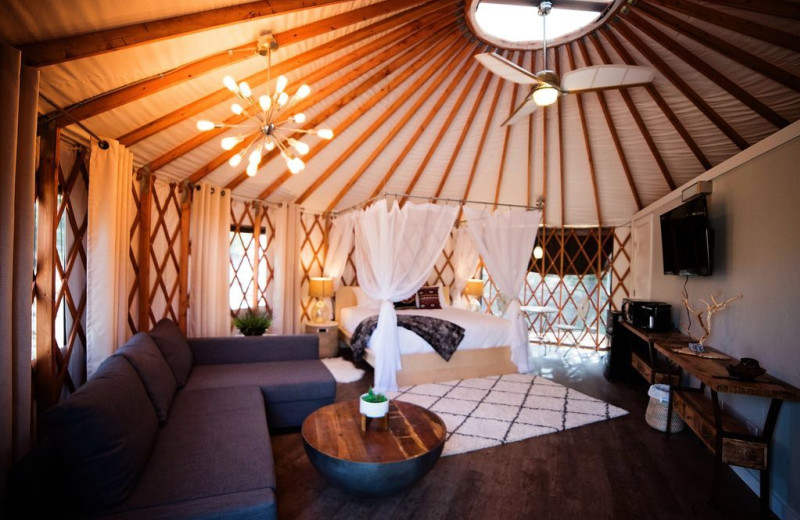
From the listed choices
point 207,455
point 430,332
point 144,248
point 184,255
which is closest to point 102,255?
point 144,248

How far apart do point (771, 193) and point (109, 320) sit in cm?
435

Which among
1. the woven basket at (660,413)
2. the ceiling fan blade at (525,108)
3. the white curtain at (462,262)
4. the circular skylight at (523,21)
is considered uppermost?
the circular skylight at (523,21)

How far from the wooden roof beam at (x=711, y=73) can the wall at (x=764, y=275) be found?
17.4 inches

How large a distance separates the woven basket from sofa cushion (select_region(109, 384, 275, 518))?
2.71 m

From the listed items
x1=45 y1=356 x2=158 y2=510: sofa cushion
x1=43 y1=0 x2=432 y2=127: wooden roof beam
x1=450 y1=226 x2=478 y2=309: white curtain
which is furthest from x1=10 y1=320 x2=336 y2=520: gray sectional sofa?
x1=450 y1=226 x2=478 y2=309: white curtain

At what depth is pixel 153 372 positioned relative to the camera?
2.07 m

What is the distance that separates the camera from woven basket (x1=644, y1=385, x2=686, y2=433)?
2.84m

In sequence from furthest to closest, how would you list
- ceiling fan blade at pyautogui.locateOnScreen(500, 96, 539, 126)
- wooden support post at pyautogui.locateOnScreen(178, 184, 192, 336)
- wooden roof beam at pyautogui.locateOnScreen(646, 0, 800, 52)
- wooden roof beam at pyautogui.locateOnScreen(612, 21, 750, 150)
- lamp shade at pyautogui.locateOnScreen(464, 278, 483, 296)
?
lamp shade at pyautogui.locateOnScreen(464, 278, 483, 296), wooden support post at pyautogui.locateOnScreen(178, 184, 192, 336), wooden roof beam at pyautogui.locateOnScreen(612, 21, 750, 150), ceiling fan blade at pyautogui.locateOnScreen(500, 96, 539, 126), wooden roof beam at pyautogui.locateOnScreen(646, 0, 800, 52)

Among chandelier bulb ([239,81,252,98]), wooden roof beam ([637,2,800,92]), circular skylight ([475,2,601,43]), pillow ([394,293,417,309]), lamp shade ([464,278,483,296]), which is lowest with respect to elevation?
pillow ([394,293,417,309])

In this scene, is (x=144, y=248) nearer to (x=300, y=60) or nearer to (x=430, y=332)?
(x=300, y=60)

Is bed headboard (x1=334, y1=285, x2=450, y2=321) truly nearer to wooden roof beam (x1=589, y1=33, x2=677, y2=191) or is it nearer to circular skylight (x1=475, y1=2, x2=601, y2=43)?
circular skylight (x1=475, y1=2, x2=601, y2=43)

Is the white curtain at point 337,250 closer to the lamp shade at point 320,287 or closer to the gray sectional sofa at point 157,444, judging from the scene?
the lamp shade at point 320,287

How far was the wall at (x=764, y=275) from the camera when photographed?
2.03 meters

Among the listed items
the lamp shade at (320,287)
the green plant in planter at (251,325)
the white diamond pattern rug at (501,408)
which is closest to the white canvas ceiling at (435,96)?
the lamp shade at (320,287)
